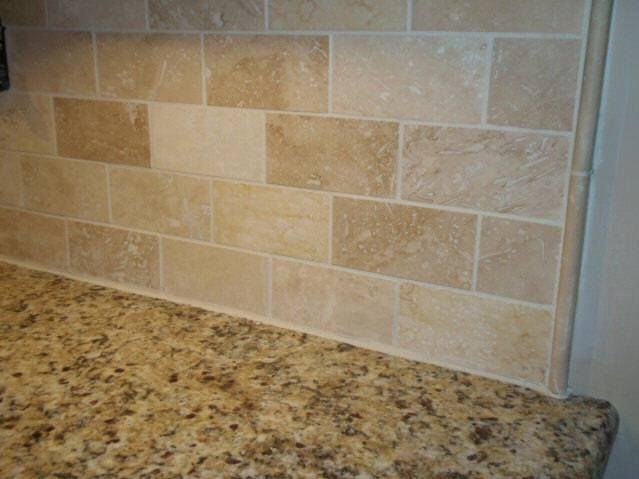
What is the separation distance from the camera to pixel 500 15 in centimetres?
98

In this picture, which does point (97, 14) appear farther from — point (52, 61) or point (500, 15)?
point (500, 15)

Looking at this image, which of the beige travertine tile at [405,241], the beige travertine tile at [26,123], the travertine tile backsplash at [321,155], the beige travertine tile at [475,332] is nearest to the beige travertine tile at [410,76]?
the travertine tile backsplash at [321,155]

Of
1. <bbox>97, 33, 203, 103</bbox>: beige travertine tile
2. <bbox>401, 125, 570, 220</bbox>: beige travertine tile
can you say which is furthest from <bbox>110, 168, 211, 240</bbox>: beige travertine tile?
<bbox>401, 125, 570, 220</bbox>: beige travertine tile

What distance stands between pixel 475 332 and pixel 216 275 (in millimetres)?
547

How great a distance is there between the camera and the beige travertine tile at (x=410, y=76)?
1028 mm

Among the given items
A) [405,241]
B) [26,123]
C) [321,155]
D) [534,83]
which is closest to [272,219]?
[321,155]

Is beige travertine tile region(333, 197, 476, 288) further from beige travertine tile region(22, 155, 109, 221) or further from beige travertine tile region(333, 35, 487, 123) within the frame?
beige travertine tile region(22, 155, 109, 221)

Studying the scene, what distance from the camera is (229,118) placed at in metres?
1.26

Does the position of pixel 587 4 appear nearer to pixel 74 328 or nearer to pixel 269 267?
pixel 269 267

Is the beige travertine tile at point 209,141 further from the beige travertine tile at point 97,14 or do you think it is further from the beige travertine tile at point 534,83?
the beige travertine tile at point 534,83

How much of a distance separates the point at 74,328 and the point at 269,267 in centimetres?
41

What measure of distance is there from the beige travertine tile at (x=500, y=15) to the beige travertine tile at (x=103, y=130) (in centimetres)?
62

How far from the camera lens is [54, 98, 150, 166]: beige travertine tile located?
1.37m

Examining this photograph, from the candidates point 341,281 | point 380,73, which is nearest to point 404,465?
point 341,281
